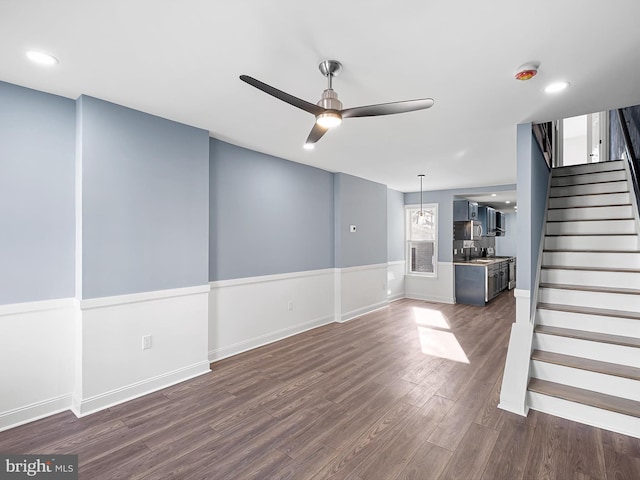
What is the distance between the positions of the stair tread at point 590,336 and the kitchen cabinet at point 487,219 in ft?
17.8

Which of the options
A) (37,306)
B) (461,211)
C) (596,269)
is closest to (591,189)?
(596,269)

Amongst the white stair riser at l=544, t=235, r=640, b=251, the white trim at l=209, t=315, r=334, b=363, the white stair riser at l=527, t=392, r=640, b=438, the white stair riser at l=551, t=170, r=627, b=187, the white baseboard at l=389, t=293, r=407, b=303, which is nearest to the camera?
the white stair riser at l=527, t=392, r=640, b=438

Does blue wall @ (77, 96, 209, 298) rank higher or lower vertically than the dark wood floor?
higher

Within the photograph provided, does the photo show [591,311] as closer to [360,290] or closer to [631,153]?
[631,153]

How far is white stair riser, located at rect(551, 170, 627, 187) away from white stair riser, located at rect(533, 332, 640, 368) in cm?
267

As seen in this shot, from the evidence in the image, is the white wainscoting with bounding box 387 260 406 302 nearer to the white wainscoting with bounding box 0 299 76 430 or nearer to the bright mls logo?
the white wainscoting with bounding box 0 299 76 430

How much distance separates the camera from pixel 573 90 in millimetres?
2412

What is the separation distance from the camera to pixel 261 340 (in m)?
4.20

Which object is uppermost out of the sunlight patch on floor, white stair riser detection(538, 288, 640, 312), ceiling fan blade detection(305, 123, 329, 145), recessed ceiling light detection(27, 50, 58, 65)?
recessed ceiling light detection(27, 50, 58, 65)

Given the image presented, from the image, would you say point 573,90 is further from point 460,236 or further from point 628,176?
point 460,236

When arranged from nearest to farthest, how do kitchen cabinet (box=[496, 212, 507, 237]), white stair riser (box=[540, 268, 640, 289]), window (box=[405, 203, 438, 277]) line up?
white stair riser (box=[540, 268, 640, 289])
window (box=[405, 203, 438, 277])
kitchen cabinet (box=[496, 212, 507, 237])

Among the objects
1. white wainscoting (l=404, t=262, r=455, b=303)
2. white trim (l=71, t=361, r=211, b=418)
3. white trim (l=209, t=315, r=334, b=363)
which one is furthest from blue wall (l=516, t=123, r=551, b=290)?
white wainscoting (l=404, t=262, r=455, b=303)

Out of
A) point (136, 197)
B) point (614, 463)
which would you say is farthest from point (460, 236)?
point (136, 197)

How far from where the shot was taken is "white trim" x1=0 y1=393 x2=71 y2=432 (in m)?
2.36
